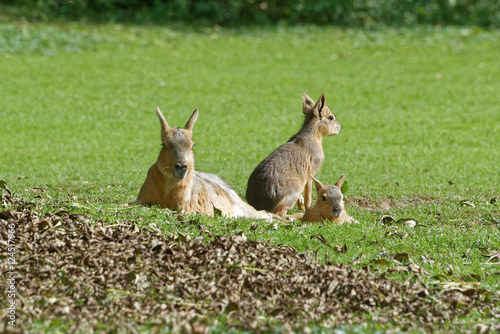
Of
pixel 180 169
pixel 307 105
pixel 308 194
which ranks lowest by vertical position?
pixel 308 194

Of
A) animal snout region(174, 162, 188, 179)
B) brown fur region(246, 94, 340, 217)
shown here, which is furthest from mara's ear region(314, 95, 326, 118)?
animal snout region(174, 162, 188, 179)

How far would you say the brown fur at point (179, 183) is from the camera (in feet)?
25.1

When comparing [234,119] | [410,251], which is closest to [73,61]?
[234,119]

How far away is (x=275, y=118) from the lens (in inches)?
653

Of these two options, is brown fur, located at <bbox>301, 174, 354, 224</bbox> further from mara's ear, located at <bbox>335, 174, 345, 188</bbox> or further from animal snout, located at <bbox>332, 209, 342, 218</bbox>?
mara's ear, located at <bbox>335, 174, 345, 188</bbox>

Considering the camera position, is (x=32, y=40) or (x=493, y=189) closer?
(x=493, y=189)

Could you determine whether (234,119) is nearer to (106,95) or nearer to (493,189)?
(106,95)

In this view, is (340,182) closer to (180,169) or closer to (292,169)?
(292,169)

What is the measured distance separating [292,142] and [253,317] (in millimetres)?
5304

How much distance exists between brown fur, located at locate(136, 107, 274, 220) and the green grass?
402 millimetres

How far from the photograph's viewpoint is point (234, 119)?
16391 mm

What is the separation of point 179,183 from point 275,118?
352 inches

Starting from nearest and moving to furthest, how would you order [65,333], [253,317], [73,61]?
[65,333], [253,317], [73,61]

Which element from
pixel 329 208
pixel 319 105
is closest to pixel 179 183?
pixel 329 208
